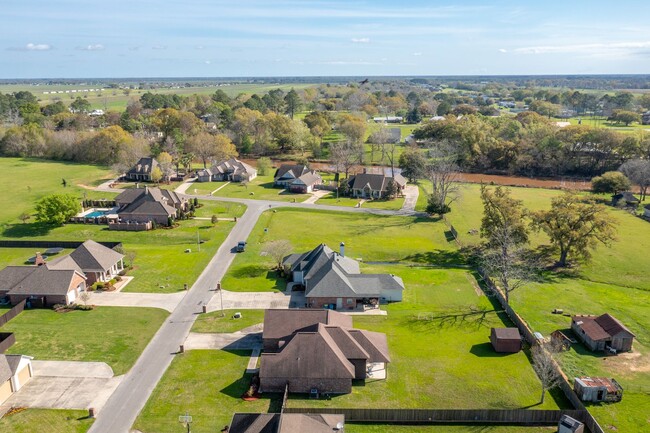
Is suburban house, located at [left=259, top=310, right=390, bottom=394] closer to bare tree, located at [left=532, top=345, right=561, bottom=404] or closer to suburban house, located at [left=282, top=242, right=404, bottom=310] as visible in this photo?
suburban house, located at [left=282, top=242, right=404, bottom=310]

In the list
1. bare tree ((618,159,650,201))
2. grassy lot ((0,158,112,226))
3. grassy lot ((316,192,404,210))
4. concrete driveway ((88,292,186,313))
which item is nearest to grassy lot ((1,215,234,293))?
concrete driveway ((88,292,186,313))

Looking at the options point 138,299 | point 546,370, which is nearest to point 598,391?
point 546,370

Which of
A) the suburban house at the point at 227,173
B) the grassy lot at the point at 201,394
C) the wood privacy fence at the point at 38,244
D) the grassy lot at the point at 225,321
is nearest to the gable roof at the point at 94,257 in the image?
the wood privacy fence at the point at 38,244

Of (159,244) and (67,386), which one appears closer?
(67,386)

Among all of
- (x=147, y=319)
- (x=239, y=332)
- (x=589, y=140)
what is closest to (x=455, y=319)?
(x=239, y=332)

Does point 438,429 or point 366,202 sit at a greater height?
point 366,202

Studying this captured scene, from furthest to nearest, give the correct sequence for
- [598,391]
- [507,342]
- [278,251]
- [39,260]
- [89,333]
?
[39,260], [278,251], [89,333], [507,342], [598,391]

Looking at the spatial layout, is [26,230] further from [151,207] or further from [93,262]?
[93,262]
